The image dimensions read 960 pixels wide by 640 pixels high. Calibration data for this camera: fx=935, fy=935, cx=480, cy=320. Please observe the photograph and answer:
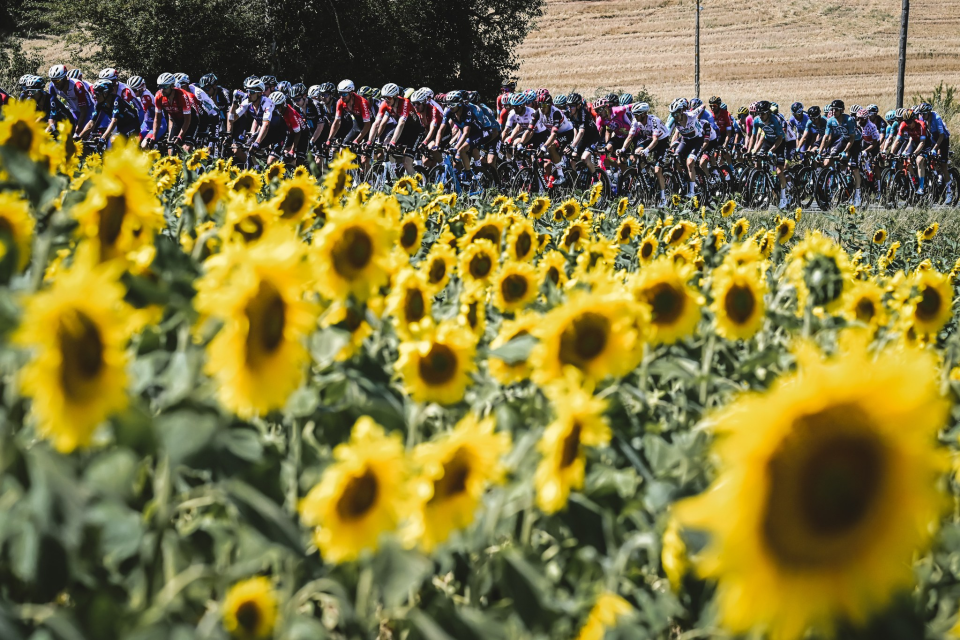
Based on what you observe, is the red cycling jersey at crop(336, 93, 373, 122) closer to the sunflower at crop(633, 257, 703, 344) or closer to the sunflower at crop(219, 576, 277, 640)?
the sunflower at crop(633, 257, 703, 344)

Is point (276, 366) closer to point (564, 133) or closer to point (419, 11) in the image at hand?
point (564, 133)

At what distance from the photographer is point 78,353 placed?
1.28 meters

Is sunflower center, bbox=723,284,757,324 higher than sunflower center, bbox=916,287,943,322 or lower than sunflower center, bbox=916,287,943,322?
higher

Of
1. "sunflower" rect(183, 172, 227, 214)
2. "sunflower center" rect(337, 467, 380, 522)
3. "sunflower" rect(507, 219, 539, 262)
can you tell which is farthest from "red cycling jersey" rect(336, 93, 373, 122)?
"sunflower center" rect(337, 467, 380, 522)

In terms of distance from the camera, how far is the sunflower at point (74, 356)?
1215 mm

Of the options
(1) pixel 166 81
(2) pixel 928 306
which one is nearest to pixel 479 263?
(2) pixel 928 306

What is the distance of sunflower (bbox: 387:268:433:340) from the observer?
2391 mm

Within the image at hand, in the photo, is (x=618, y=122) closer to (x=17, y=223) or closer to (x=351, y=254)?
(x=351, y=254)

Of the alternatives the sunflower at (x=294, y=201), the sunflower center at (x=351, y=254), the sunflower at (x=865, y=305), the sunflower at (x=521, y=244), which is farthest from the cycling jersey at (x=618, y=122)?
the sunflower center at (x=351, y=254)

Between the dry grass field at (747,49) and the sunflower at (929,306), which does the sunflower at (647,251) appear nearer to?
the sunflower at (929,306)

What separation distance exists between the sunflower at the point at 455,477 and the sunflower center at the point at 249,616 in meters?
0.34

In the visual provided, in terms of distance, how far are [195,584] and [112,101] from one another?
1325 cm

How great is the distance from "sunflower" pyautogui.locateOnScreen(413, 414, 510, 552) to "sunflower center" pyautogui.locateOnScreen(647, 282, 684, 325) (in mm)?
1029

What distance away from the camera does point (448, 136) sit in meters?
15.1
